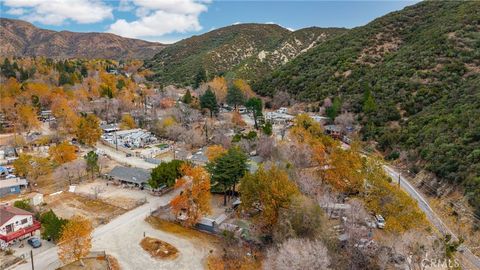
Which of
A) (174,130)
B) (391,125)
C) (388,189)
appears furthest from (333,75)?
(388,189)

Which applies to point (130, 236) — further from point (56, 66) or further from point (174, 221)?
point (56, 66)

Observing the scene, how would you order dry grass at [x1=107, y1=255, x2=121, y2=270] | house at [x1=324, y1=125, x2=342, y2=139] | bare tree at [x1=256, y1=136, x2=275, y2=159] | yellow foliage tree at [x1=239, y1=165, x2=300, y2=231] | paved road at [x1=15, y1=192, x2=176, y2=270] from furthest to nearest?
house at [x1=324, y1=125, x2=342, y2=139] < bare tree at [x1=256, y1=136, x2=275, y2=159] < yellow foliage tree at [x1=239, y1=165, x2=300, y2=231] < paved road at [x1=15, y1=192, x2=176, y2=270] < dry grass at [x1=107, y1=255, x2=121, y2=270]

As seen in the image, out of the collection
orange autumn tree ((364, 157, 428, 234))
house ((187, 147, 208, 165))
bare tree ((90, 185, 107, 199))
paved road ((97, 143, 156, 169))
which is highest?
orange autumn tree ((364, 157, 428, 234))

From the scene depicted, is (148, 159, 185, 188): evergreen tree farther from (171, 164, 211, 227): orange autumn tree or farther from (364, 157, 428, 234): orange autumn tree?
(364, 157, 428, 234): orange autumn tree

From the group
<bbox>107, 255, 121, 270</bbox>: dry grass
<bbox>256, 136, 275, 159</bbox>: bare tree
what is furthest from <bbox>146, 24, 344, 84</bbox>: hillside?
<bbox>107, 255, 121, 270</bbox>: dry grass

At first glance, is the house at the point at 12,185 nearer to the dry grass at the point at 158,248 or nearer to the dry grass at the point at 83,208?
the dry grass at the point at 83,208

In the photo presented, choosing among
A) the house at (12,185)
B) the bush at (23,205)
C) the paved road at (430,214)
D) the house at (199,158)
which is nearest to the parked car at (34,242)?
the bush at (23,205)

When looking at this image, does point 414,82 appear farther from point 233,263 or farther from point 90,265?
point 90,265
